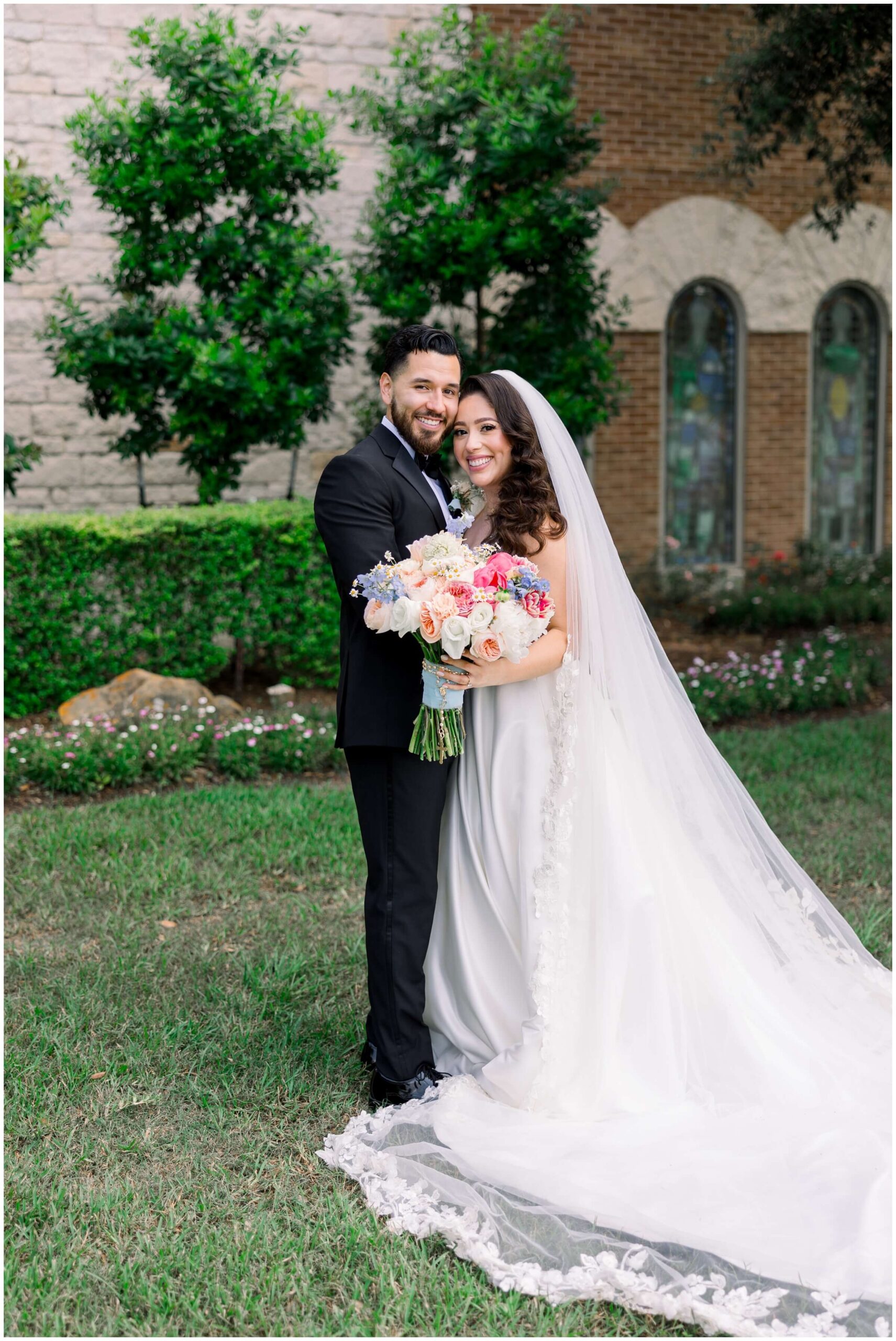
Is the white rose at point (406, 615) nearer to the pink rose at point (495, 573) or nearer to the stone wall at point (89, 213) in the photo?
the pink rose at point (495, 573)

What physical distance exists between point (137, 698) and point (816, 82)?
6.20 m

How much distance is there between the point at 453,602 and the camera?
118 inches

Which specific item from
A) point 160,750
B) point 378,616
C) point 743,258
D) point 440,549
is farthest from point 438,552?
point 743,258

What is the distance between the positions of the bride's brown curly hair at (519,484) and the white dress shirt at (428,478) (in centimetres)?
15

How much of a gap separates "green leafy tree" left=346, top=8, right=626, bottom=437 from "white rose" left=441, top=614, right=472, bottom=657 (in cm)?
576

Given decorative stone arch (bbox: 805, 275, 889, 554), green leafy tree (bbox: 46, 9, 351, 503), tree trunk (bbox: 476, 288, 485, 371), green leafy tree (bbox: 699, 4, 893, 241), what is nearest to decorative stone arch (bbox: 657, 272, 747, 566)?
decorative stone arch (bbox: 805, 275, 889, 554)

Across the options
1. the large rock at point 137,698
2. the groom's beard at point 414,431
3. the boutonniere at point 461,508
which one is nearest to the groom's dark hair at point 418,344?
the groom's beard at point 414,431

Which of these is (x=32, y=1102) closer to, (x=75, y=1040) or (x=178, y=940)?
(x=75, y=1040)

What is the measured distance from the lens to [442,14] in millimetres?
8734

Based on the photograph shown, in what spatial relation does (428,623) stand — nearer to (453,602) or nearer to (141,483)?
(453,602)

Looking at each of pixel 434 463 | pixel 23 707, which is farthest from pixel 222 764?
pixel 434 463

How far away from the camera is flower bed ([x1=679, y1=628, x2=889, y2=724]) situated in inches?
319

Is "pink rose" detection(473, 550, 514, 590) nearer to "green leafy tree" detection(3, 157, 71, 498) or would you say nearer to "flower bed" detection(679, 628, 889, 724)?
"flower bed" detection(679, 628, 889, 724)

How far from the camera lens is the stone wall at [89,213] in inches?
344
